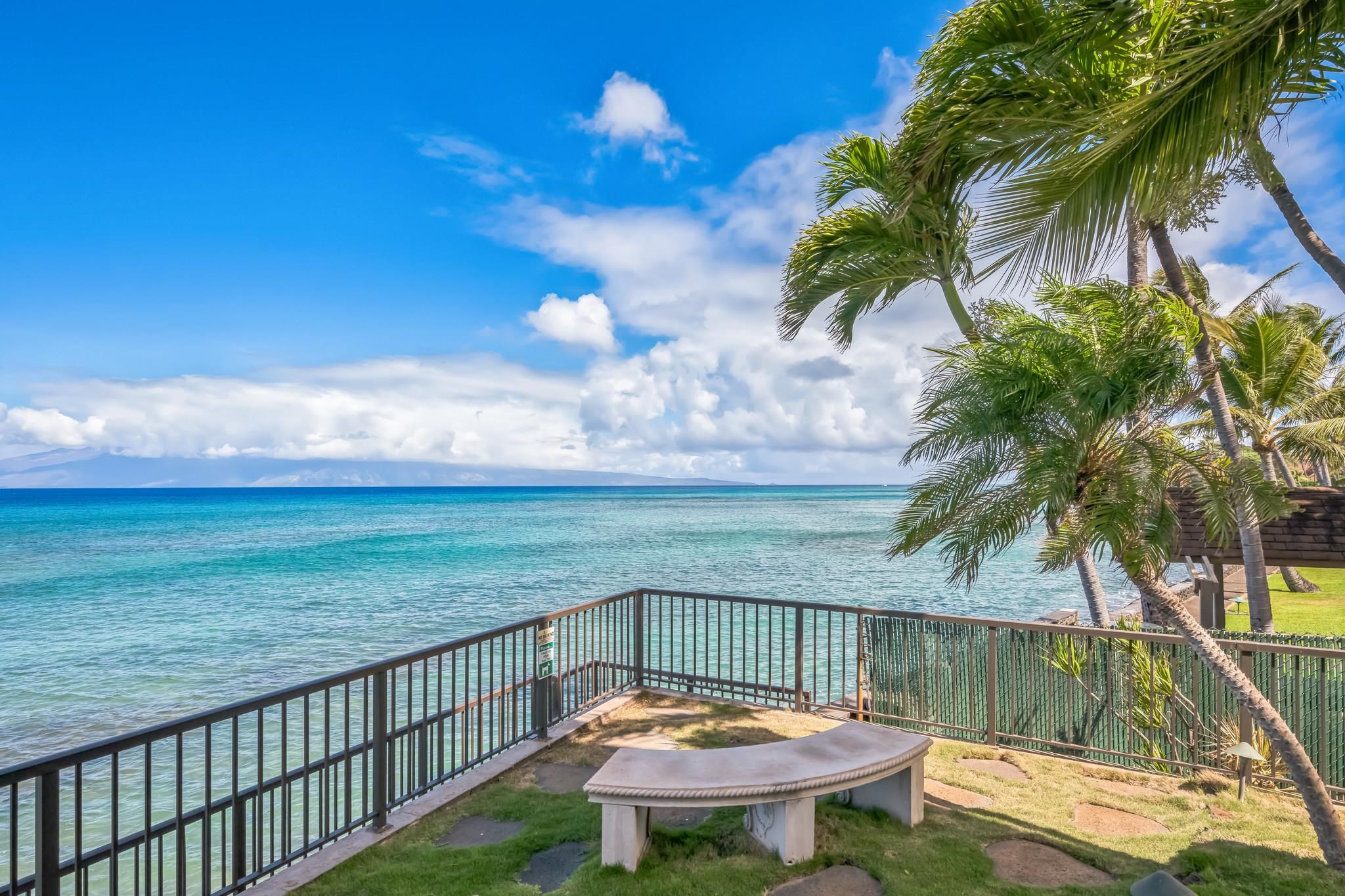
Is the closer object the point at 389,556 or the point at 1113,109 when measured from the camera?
the point at 1113,109

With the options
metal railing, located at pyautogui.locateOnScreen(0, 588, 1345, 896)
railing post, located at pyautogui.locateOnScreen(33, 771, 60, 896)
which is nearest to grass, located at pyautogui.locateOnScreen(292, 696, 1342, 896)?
metal railing, located at pyautogui.locateOnScreen(0, 588, 1345, 896)

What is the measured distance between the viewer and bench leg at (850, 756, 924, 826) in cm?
425

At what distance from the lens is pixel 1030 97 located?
3916 mm

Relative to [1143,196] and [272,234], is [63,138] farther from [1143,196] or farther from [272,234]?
[1143,196]

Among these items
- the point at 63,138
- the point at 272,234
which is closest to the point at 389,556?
the point at 272,234

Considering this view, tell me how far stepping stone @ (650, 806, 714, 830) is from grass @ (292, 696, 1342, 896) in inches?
3.9

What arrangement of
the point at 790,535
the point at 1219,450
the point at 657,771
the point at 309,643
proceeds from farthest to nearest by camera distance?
the point at 790,535
the point at 309,643
the point at 1219,450
the point at 657,771

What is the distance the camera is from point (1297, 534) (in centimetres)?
893

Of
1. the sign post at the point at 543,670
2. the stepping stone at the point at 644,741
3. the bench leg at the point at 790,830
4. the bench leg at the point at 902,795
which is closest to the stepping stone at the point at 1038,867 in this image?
the bench leg at the point at 902,795

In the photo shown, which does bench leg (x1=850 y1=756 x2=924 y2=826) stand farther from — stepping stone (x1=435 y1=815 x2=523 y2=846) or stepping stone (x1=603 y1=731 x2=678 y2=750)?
stepping stone (x1=435 y1=815 x2=523 y2=846)

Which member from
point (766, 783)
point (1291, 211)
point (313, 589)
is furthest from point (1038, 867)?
point (313, 589)

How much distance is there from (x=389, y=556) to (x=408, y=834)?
107ft

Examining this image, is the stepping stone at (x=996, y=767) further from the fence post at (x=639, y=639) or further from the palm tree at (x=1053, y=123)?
the fence post at (x=639, y=639)

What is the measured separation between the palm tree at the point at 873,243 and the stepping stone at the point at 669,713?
4.08m
